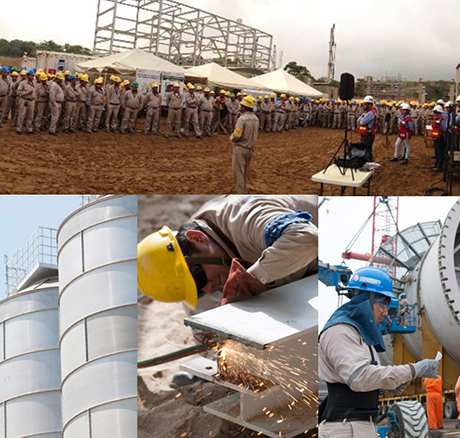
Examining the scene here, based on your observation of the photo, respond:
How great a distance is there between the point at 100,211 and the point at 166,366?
115 cm

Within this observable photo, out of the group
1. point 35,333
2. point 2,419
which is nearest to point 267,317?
point 35,333

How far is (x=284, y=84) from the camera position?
18078 millimetres

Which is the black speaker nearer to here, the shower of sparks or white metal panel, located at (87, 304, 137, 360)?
the shower of sparks

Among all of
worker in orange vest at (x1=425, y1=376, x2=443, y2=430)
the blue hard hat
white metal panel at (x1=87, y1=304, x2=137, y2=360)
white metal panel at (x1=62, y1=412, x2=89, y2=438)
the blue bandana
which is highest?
the blue hard hat

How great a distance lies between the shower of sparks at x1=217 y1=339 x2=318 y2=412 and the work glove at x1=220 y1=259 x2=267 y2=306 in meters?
0.30

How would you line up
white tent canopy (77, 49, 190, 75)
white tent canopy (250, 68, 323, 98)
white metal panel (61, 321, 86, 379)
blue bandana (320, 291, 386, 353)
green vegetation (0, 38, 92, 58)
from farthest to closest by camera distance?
white tent canopy (250, 68, 323, 98) < white tent canopy (77, 49, 190, 75) < green vegetation (0, 38, 92, 58) < white metal panel (61, 321, 86, 379) < blue bandana (320, 291, 386, 353)

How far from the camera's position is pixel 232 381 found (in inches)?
201

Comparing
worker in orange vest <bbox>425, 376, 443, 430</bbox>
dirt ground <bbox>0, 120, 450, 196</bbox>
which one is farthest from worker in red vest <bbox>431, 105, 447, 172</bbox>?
worker in orange vest <bbox>425, 376, 443, 430</bbox>

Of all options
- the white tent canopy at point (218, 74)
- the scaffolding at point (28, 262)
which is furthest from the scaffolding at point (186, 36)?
the scaffolding at point (28, 262)

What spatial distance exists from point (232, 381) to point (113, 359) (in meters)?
0.83

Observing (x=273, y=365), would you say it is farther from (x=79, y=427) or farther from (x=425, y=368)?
(x=79, y=427)

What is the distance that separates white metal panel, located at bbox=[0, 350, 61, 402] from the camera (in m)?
5.89

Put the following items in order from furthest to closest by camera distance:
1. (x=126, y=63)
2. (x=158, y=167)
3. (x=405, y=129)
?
(x=126, y=63), (x=405, y=129), (x=158, y=167)

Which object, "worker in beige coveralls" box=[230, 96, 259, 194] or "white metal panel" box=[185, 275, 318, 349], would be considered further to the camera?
"worker in beige coveralls" box=[230, 96, 259, 194]
